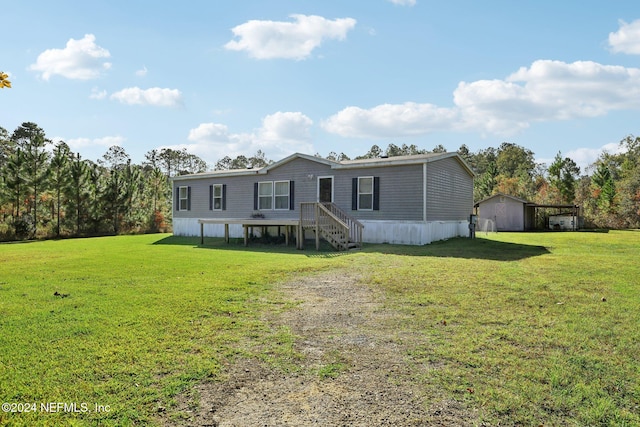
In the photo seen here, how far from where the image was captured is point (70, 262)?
998cm

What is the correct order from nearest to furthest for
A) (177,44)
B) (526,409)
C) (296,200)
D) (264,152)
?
1. (526,409)
2. (177,44)
3. (296,200)
4. (264,152)

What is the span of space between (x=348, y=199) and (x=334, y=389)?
41.6 feet

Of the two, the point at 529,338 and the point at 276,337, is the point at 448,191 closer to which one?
the point at 529,338

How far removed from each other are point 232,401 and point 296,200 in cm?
1419

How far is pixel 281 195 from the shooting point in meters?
17.3

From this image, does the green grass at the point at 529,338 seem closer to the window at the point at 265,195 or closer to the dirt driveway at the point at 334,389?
the dirt driveway at the point at 334,389

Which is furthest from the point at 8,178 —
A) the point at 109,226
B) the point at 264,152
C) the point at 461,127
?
the point at 264,152

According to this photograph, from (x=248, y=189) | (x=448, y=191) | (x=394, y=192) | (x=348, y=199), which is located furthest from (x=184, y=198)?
(x=448, y=191)

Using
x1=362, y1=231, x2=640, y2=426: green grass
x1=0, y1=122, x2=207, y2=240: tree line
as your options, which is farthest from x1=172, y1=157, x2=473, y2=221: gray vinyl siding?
x1=0, y1=122, x2=207, y2=240: tree line

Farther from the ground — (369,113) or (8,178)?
(369,113)

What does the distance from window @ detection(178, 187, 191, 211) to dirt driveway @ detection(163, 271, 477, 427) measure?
17.6 m

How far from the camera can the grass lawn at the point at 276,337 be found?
269 centimetres

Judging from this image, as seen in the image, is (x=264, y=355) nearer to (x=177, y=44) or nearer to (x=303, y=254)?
(x=303, y=254)

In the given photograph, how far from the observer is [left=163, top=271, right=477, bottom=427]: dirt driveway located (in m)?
2.48
